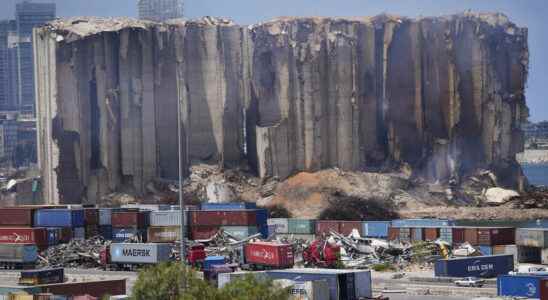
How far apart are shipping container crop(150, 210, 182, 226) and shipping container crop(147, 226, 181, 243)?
330 millimetres

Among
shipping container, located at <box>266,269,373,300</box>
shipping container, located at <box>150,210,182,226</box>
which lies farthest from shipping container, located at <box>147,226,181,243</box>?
shipping container, located at <box>266,269,373,300</box>

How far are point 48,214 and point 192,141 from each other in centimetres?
4269

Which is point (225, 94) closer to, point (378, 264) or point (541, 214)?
point (541, 214)

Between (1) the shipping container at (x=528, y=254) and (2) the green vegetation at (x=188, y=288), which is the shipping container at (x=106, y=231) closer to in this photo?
(1) the shipping container at (x=528, y=254)

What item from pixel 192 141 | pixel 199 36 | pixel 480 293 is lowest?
pixel 480 293

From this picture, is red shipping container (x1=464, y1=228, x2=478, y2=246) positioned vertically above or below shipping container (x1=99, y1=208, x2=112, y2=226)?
below

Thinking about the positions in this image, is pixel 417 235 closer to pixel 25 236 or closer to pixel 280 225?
pixel 280 225

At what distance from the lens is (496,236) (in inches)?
3145

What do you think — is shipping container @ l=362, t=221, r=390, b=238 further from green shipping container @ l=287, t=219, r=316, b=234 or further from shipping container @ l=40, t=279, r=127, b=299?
shipping container @ l=40, t=279, r=127, b=299

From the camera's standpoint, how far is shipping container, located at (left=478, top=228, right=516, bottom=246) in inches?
3135

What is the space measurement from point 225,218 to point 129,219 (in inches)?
266

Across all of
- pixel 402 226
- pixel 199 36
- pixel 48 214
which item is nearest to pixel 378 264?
pixel 402 226

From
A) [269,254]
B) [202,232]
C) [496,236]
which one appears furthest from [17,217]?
[496,236]

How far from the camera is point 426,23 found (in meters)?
142
